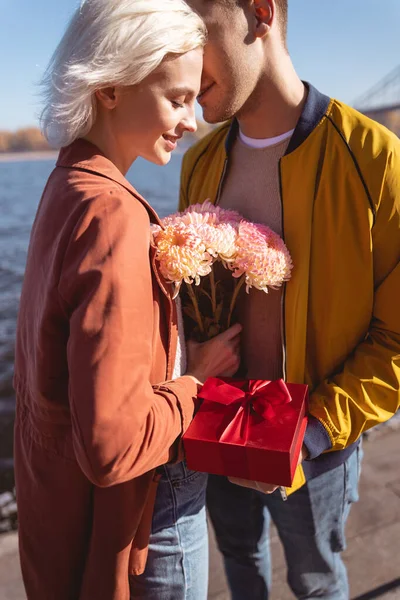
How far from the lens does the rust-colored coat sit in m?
0.95

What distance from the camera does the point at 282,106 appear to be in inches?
62.9

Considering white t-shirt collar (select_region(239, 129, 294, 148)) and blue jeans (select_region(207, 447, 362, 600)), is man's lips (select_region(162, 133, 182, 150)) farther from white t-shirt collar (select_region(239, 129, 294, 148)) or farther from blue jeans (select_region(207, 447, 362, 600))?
blue jeans (select_region(207, 447, 362, 600))

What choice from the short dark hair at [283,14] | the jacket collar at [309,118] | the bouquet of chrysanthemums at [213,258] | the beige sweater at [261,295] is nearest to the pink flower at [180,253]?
the bouquet of chrysanthemums at [213,258]

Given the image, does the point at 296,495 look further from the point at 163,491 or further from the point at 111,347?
the point at 111,347

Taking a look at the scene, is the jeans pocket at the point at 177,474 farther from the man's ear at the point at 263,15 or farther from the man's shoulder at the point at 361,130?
the man's ear at the point at 263,15

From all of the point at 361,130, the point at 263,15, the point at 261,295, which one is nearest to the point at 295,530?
the point at 261,295

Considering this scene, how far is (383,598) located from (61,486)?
5.97ft

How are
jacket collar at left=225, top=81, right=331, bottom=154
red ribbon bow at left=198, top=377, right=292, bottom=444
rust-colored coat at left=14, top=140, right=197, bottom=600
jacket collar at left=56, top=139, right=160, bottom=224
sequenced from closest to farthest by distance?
rust-colored coat at left=14, top=140, right=197, bottom=600 < jacket collar at left=56, top=139, right=160, bottom=224 < red ribbon bow at left=198, top=377, right=292, bottom=444 < jacket collar at left=225, top=81, right=331, bottom=154

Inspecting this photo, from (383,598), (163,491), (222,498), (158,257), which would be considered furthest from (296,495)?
(383,598)

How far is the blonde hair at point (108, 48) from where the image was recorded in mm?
1046

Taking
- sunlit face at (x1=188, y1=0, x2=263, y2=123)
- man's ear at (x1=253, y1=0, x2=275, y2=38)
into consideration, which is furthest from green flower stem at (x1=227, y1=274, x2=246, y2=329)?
man's ear at (x1=253, y1=0, x2=275, y2=38)

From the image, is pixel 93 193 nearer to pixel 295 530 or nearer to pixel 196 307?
pixel 196 307

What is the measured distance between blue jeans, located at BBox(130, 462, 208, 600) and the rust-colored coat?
70mm

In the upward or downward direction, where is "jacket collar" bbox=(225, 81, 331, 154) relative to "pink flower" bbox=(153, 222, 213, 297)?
upward
